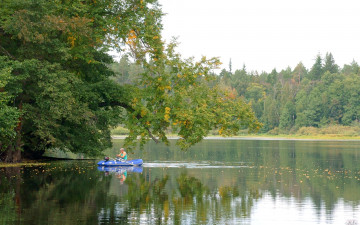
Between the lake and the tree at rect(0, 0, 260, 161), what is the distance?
3309 millimetres

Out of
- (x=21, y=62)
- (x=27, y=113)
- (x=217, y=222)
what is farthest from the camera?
(x=27, y=113)

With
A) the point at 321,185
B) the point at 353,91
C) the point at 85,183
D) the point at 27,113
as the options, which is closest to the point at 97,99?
the point at 27,113

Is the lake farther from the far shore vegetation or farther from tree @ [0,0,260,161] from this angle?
the far shore vegetation

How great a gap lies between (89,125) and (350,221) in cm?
2452

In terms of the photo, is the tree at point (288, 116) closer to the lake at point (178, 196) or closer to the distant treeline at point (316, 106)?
the distant treeline at point (316, 106)

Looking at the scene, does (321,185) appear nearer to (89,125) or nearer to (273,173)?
(273,173)

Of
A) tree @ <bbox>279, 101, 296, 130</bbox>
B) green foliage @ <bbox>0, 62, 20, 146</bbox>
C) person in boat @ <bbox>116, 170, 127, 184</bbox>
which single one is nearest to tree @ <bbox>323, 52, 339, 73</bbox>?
tree @ <bbox>279, 101, 296, 130</bbox>

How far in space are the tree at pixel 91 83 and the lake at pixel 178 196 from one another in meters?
Answer: 3.31

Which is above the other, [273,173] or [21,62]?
[21,62]

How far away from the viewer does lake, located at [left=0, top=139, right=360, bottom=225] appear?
19094mm

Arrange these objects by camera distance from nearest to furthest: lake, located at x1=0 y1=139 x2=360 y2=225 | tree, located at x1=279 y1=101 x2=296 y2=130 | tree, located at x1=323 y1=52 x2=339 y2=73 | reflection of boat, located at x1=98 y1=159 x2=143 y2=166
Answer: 1. lake, located at x1=0 y1=139 x2=360 y2=225
2. reflection of boat, located at x1=98 y1=159 x2=143 y2=166
3. tree, located at x1=279 y1=101 x2=296 y2=130
4. tree, located at x1=323 y1=52 x2=339 y2=73

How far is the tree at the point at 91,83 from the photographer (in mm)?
36219

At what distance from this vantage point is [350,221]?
18.7 metres

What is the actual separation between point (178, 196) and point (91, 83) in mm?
19109
